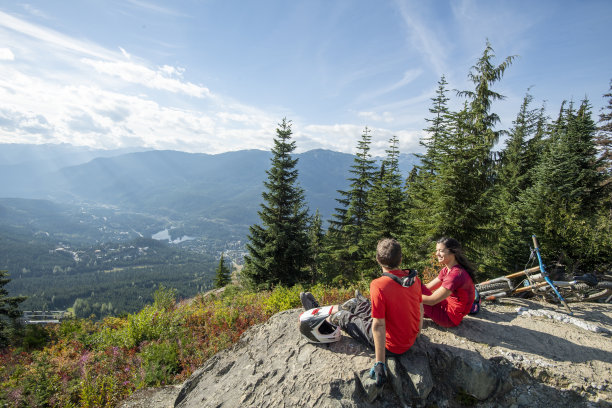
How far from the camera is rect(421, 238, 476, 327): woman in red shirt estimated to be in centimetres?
442

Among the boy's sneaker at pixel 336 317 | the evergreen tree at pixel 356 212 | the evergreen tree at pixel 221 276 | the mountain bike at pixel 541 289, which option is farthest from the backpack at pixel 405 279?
the evergreen tree at pixel 221 276

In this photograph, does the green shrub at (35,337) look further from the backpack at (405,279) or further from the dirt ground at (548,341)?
the dirt ground at (548,341)

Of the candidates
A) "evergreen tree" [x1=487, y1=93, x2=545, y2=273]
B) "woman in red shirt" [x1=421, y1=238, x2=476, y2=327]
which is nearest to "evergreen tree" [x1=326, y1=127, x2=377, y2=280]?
"evergreen tree" [x1=487, y1=93, x2=545, y2=273]

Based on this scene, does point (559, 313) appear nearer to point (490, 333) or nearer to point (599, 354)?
point (599, 354)

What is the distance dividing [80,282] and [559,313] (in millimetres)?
181953

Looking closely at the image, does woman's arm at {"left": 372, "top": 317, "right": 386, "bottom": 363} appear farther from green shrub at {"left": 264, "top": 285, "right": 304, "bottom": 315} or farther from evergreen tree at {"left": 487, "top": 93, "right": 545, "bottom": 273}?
evergreen tree at {"left": 487, "top": 93, "right": 545, "bottom": 273}

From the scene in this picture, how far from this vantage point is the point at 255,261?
55.5 feet

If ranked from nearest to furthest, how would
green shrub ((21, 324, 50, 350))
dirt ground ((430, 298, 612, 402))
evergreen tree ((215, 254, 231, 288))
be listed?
dirt ground ((430, 298, 612, 402))
green shrub ((21, 324, 50, 350))
evergreen tree ((215, 254, 231, 288))

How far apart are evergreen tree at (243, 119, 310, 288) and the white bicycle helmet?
12.6 m

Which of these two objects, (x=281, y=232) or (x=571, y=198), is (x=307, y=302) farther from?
(x=571, y=198)

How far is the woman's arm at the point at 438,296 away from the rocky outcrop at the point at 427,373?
594mm

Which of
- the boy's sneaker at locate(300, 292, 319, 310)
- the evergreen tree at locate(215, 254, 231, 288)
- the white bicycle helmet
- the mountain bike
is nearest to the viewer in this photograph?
the white bicycle helmet

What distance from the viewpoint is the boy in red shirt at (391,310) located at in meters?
3.45

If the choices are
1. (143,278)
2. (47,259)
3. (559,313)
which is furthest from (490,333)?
(47,259)
